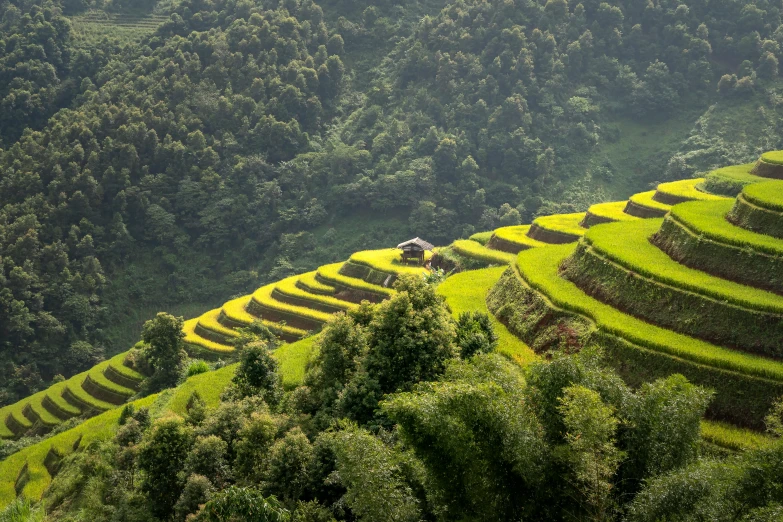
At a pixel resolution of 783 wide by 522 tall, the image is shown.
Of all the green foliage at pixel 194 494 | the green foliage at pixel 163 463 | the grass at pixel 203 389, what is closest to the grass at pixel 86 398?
the grass at pixel 203 389

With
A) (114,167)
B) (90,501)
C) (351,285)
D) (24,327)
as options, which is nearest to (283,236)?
(114,167)

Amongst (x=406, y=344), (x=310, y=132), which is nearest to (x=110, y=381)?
(x=406, y=344)

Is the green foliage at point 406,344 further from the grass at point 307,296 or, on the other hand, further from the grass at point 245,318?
the grass at point 307,296

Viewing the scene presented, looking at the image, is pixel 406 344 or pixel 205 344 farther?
pixel 205 344

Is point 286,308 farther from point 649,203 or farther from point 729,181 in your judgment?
point 729,181

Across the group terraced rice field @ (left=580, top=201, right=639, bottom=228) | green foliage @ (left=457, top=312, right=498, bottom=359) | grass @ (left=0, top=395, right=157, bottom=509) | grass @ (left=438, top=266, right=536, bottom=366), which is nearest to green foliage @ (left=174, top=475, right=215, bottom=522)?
green foliage @ (left=457, top=312, right=498, bottom=359)

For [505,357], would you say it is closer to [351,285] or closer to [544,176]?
[351,285]

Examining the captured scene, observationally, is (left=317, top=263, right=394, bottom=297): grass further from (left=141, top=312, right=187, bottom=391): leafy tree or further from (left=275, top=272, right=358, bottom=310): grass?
(left=141, top=312, right=187, bottom=391): leafy tree
